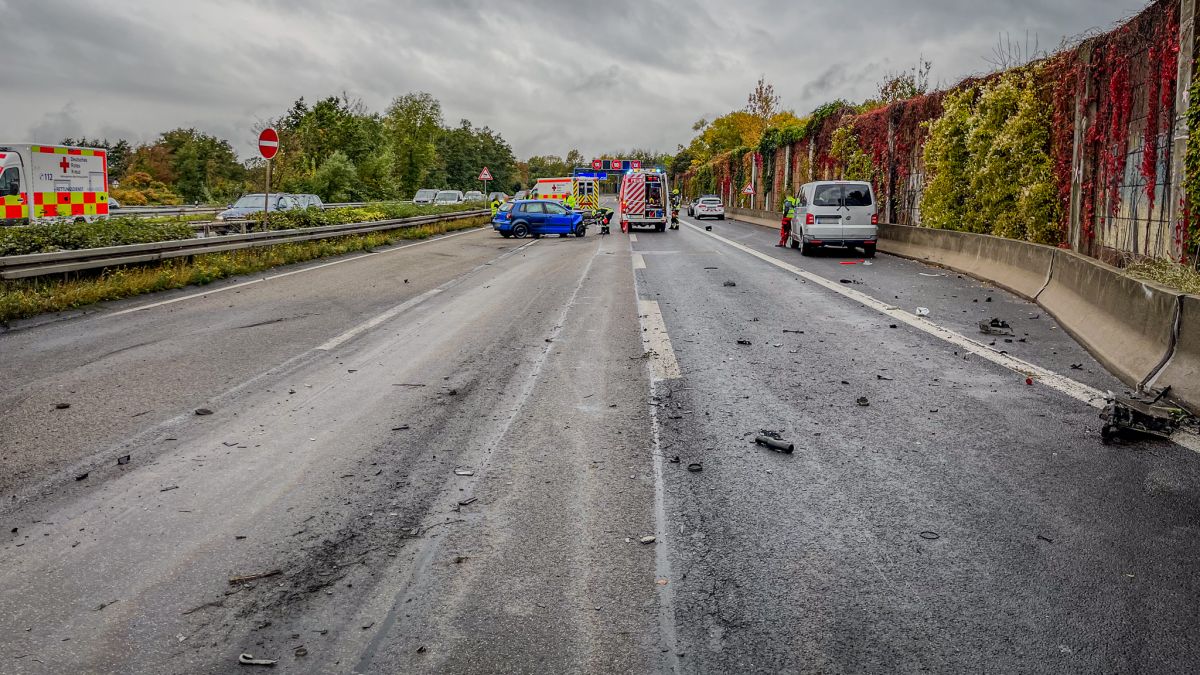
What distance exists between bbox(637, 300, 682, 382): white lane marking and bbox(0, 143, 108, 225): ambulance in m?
17.8

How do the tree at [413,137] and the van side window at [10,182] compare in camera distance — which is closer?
the van side window at [10,182]

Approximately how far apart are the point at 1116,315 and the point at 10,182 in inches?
1052

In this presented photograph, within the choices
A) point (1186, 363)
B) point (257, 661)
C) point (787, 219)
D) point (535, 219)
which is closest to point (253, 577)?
point (257, 661)

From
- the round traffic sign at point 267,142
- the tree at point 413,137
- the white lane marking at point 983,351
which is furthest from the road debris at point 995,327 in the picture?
the tree at point 413,137

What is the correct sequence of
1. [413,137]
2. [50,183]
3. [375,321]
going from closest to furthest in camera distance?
[375,321] → [50,183] → [413,137]

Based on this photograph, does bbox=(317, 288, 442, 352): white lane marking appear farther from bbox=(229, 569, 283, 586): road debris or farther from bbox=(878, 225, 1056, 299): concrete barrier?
bbox=(878, 225, 1056, 299): concrete barrier

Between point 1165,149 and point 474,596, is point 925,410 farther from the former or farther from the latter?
point 1165,149

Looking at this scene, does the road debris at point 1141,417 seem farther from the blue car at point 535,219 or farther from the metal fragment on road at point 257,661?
the blue car at point 535,219

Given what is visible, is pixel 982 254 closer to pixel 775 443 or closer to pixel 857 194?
pixel 857 194

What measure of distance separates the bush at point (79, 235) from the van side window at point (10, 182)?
379 inches

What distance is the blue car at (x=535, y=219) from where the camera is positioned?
3428 centimetres

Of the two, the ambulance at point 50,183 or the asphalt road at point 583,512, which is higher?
Result: the ambulance at point 50,183

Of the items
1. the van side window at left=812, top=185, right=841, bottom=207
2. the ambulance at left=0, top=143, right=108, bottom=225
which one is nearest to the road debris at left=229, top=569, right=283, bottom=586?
the van side window at left=812, top=185, right=841, bottom=207

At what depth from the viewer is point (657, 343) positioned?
936 cm
